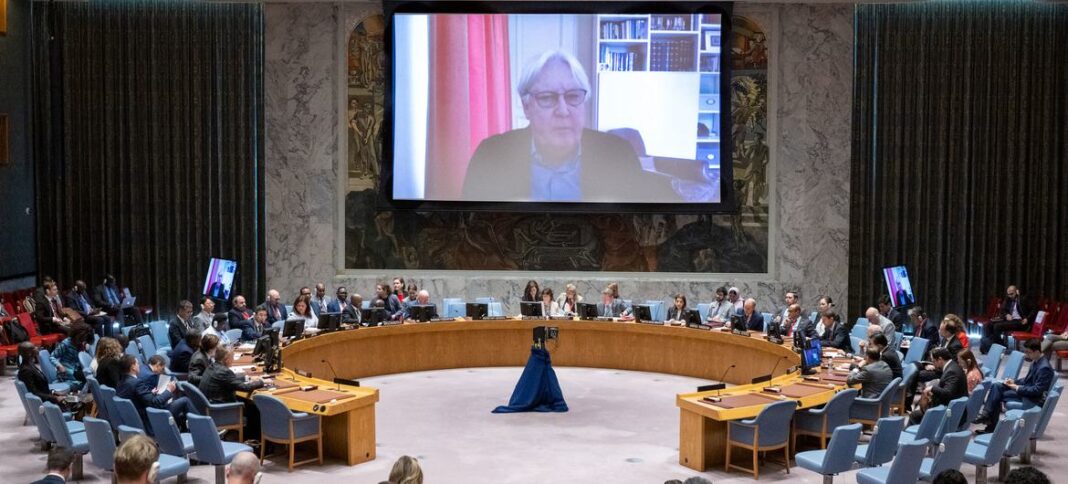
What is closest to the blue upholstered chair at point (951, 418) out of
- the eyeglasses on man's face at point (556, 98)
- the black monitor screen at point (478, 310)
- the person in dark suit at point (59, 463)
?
the person in dark suit at point (59, 463)

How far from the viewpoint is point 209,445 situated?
29.0 feet

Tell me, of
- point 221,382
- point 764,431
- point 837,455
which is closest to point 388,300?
point 221,382

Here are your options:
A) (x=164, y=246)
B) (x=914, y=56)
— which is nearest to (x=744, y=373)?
(x=914, y=56)

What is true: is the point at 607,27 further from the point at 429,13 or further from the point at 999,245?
the point at 999,245

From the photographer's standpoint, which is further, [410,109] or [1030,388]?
[410,109]

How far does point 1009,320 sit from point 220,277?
12167 mm

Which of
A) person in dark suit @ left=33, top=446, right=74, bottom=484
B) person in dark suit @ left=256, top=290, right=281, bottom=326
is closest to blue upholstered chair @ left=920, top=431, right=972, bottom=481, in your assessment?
person in dark suit @ left=33, top=446, right=74, bottom=484

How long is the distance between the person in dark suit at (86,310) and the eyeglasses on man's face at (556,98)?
741cm

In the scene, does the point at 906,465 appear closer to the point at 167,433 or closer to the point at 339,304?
the point at 167,433

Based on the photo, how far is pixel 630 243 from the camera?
18.9 meters

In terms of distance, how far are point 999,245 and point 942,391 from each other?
9551 millimetres

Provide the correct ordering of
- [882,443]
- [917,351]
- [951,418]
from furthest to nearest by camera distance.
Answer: [917,351]
[951,418]
[882,443]

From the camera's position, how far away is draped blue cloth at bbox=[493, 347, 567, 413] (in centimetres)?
1266

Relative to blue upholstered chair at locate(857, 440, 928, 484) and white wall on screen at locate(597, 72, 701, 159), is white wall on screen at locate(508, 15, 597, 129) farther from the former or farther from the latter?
blue upholstered chair at locate(857, 440, 928, 484)
